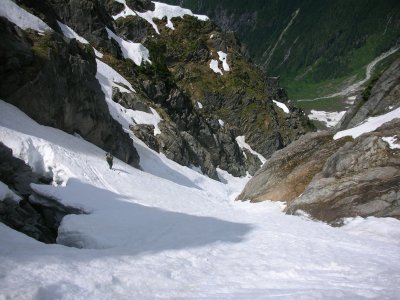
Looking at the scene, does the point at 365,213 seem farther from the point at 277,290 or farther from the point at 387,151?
the point at 277,290

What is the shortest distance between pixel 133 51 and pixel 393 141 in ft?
201

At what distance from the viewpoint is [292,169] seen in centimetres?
2991

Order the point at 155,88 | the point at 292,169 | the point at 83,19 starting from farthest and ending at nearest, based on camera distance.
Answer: the point at 155,88 → the point at 83,19 → the point at 292,169

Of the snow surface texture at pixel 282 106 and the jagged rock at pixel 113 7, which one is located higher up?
the jagged rock at pixel 113 7

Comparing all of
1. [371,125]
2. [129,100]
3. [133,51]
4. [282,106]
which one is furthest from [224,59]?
[371,125]

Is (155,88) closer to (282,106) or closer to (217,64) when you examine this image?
(217,64)

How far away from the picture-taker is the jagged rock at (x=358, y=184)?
63.5 ft

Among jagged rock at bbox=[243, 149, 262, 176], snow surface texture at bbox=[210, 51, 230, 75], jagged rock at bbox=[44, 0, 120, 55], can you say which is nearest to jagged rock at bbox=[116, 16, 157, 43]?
snow surface texture at bbox=[210, 51, 230, 75]

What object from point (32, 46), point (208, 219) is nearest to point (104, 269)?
point (208, 219)

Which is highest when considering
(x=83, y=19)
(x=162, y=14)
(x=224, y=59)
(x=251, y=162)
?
(x=162, y=14)

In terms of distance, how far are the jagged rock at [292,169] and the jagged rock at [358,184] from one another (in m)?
2.76

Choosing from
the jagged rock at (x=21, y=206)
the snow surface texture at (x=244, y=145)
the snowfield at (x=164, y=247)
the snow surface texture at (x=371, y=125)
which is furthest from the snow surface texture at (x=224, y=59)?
the jagged rock at (x=21, y=206)

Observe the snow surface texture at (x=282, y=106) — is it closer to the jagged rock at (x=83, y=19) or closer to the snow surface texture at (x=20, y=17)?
the jagged rock at (x=83, y=19)

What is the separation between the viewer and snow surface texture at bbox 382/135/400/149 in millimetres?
22403
